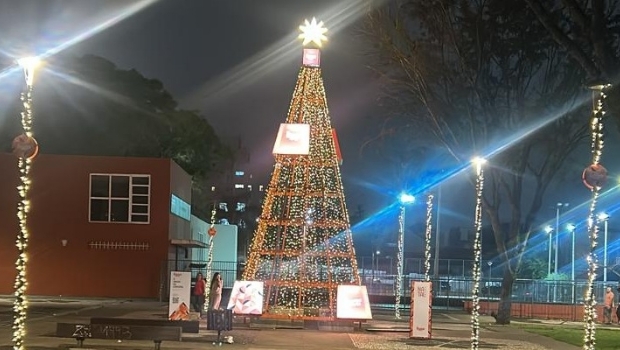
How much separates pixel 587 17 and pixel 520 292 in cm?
3031

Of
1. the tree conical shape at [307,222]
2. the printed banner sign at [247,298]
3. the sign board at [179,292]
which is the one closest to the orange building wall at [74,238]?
the tree conical shape at [307,222]

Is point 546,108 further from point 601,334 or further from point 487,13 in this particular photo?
point 601,334

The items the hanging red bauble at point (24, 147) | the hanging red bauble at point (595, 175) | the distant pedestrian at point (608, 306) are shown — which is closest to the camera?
the hanging red bauble at point (24, 147)

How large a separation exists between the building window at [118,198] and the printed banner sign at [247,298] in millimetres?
17360

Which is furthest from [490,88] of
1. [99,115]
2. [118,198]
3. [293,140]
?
[99,115]

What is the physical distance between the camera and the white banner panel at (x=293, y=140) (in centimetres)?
2530

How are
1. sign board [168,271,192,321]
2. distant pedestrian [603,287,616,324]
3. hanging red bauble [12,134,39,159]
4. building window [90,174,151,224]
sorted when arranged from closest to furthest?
hanging red bauble [12,134,39,159], sign board [168,271,192,321], distant pedestrian [603,287,616,324], building window [90,174,151,224]

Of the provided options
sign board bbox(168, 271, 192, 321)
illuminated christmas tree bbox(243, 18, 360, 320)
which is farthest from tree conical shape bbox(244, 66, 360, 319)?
sign board bbox(168, 271, 192, 321)

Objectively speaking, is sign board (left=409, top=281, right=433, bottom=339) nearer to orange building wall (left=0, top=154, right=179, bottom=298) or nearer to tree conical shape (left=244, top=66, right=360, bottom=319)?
tree conical shape (left=244, top=66, right=360, bottom=319)

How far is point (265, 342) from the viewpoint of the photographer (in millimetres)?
20938

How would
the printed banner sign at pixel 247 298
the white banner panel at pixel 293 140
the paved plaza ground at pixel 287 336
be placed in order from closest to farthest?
the paved plaza ground at pixel 287 336, the printed banner sign at pixel 247 298, the white banner panel at pixel 293 140

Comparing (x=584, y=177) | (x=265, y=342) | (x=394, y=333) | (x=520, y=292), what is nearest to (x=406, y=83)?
(x=394, y=333)

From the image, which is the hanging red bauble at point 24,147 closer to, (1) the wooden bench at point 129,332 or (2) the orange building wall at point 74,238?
(1) the wooden bench at point 129,332

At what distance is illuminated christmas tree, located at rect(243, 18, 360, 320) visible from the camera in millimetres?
25625
